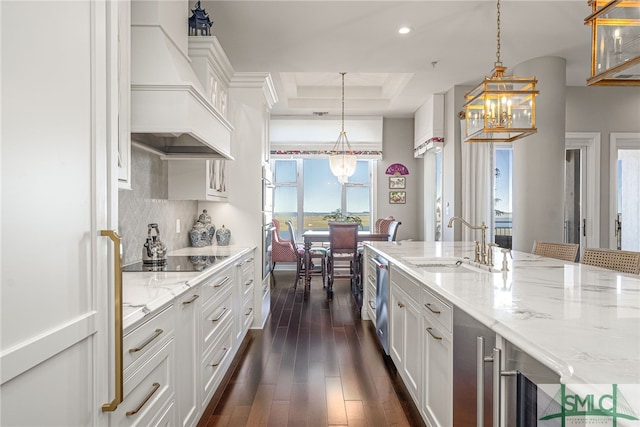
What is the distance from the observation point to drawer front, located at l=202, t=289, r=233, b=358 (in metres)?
2.20

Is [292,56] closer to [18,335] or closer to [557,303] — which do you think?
[557,303]

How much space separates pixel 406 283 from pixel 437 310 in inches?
25.0

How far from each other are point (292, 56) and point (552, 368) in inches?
163

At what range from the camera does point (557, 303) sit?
1326 millimetres

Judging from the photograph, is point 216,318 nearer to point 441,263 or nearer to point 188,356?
point 188,356

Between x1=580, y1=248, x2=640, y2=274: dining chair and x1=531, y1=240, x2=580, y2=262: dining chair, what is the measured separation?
17 cm

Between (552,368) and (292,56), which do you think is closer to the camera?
(552,368)

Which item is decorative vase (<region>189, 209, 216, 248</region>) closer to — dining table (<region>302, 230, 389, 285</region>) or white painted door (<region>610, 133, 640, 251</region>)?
dining table (<region>302, 230, 389, 285</region>)

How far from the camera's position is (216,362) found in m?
2.43

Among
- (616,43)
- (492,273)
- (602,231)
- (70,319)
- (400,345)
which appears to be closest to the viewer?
(70,319)

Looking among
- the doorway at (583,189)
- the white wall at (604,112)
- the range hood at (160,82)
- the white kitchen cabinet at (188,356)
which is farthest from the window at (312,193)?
the white kitchen cabinet at (188,356)

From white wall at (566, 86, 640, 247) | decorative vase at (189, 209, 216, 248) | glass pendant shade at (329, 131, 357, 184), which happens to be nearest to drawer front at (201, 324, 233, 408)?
decorative vase at (189, 209, 216, 248)

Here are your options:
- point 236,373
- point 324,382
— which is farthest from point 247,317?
point 324,382

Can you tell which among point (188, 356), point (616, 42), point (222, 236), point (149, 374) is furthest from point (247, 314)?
point (616, 42)
